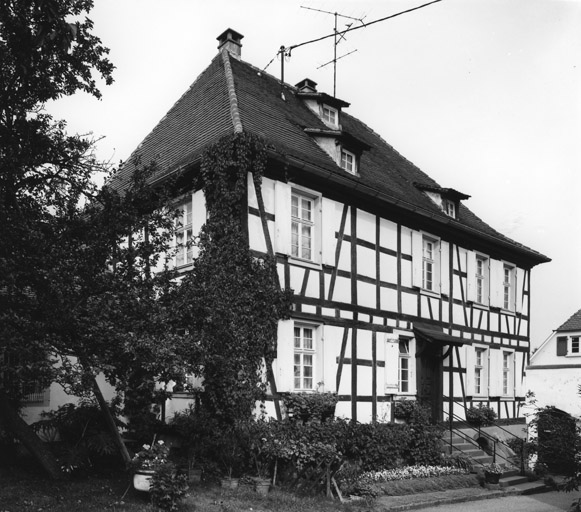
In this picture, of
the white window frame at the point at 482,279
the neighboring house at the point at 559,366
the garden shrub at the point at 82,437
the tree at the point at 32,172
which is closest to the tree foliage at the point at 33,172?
the tree at the point at 32,172

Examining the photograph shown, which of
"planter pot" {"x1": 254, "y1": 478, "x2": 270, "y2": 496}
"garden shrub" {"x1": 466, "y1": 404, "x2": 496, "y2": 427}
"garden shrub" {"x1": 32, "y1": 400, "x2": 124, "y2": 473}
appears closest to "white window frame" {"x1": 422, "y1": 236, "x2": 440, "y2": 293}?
"garden shrub" {"x1": 466, "y1": 404, "x2": 496, "y2": 427}

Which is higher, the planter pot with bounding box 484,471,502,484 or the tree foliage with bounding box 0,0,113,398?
the tree foliage with bounding box 0,0,113,398

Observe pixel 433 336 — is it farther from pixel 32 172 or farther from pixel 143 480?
pixel 32 172

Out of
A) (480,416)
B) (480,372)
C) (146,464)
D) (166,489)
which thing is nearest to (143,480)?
(146,464)

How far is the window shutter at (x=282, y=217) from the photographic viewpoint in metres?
14.2

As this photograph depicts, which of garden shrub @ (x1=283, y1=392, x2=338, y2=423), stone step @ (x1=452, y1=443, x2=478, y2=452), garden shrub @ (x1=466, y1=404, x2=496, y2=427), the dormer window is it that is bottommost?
stone step @ (x1=452, y1=443, x2=478, y2=452)

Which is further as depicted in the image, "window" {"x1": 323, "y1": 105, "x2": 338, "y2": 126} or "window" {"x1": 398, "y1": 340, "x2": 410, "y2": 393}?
"window" {"x1": 323, "y1": 105, "x2": 338, "y2": 126}

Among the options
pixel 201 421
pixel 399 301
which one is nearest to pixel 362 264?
pixel 399 301

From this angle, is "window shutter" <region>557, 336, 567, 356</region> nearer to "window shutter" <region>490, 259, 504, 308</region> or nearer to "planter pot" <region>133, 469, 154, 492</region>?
"window shutter" <region>490, 259, 504, 308</region>

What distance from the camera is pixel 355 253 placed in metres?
16.1

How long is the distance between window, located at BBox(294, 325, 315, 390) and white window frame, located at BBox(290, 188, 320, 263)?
1567mm

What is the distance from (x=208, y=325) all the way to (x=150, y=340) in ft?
5.32

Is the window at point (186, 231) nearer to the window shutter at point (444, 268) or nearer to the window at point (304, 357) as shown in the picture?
the window at point (304, 357)

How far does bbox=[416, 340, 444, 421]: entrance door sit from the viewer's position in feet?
59.4
